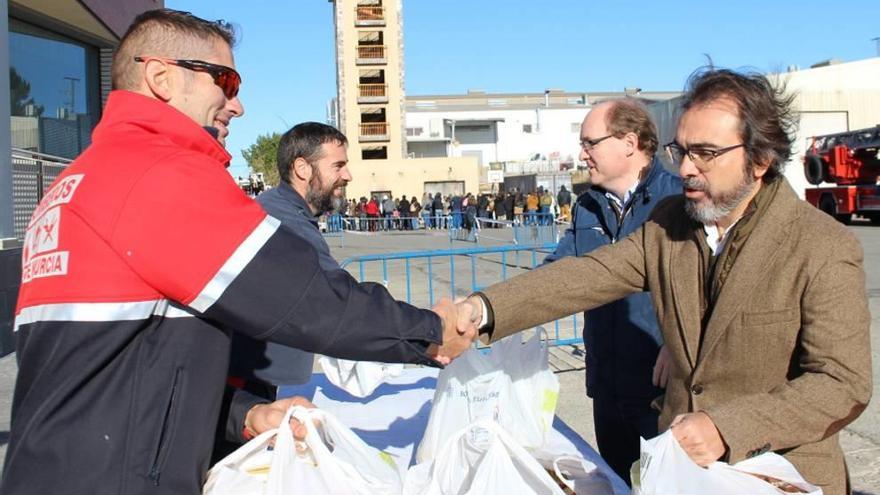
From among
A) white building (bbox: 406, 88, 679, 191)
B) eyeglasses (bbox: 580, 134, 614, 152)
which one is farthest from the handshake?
white building (bbox: 406, 88, 679, 191)

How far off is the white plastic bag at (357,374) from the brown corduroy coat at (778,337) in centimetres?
131

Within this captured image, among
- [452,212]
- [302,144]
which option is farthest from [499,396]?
[452,212]

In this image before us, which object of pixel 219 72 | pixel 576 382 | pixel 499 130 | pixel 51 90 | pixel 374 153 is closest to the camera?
pixel 219 72

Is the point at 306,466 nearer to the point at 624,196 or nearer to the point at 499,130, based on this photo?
the point at 624,196

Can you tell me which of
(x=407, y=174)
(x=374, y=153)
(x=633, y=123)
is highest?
(x=374, y=153)

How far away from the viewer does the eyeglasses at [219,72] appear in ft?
6.36

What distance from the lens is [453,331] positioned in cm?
239

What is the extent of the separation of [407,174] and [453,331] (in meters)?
50.5

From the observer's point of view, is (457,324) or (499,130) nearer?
(457,324)

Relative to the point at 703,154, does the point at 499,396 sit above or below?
below

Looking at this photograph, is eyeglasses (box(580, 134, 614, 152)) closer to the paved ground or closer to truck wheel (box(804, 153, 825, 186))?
the paved ground

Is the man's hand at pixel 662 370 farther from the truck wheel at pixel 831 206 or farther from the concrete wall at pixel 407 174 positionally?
the concrete wall at pixel 407 174

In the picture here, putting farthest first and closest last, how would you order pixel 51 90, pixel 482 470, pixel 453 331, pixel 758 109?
pixel 51 90, pixel 453 331, pixel 758 109, pixel 482 470

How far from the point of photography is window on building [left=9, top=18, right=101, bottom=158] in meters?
12.1
